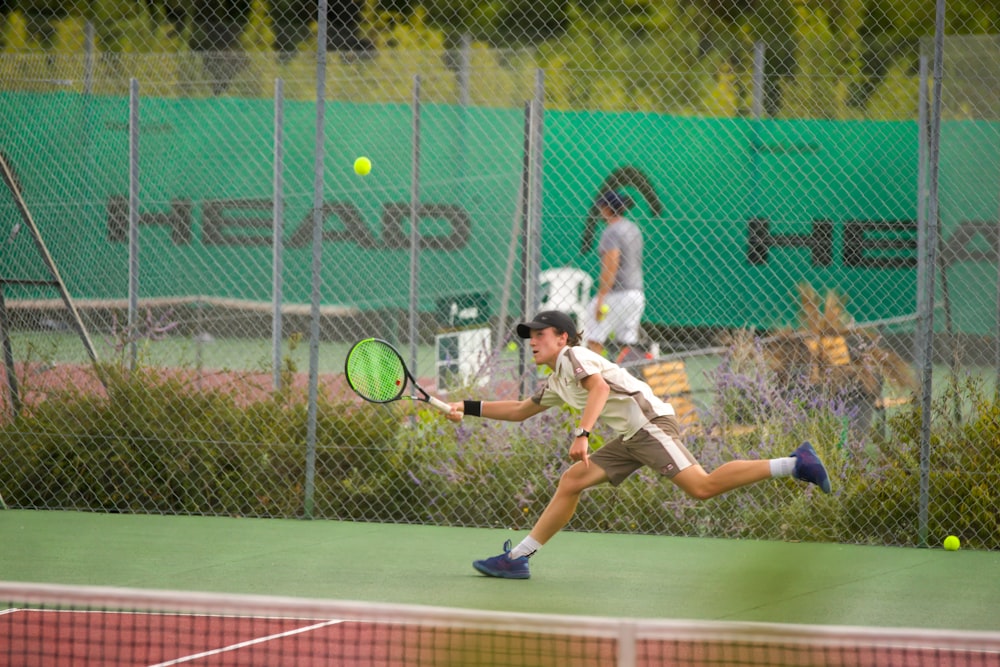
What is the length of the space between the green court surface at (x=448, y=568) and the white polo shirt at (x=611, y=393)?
2.34 feet

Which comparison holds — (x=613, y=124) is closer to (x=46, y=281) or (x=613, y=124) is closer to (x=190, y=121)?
(x=190, y=121)

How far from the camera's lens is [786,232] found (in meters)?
12.1

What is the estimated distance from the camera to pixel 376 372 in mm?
6547

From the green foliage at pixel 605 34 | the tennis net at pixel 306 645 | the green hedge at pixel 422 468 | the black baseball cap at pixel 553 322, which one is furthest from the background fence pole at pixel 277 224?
the green foliage at pixel 605 34

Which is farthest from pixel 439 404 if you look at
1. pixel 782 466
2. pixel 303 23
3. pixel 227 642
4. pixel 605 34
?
pixel 303 23

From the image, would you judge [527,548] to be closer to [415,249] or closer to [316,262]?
[316,262]

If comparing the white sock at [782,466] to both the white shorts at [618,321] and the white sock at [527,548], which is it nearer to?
the white sock at [527,548]

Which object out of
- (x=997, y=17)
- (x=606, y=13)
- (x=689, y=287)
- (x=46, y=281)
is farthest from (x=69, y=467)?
(x=606, y=13)

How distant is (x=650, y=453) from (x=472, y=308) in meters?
3.47

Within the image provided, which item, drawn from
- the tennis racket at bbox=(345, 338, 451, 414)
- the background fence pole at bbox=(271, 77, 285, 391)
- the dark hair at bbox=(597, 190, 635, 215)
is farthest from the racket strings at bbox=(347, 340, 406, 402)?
the dark hair at bbox=(597, 190, 635, 215)

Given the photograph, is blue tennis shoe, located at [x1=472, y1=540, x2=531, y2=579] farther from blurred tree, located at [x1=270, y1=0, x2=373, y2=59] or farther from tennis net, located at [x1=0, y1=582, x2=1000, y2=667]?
blurred tree, located at [x1=270, y1=0, x2=373, y2=59]

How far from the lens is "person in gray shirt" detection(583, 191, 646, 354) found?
878 cm

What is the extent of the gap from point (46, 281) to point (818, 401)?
180 inches

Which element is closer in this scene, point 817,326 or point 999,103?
point 999,103
